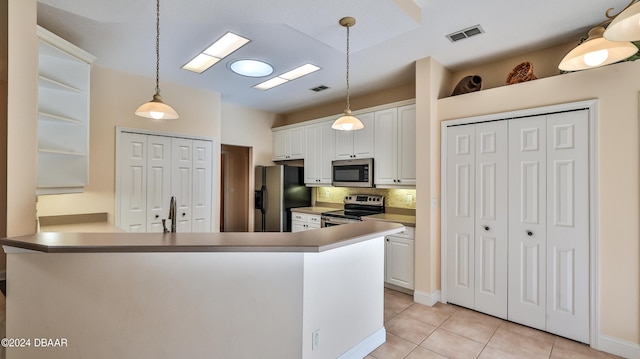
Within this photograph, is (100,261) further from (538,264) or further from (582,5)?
(582,5)

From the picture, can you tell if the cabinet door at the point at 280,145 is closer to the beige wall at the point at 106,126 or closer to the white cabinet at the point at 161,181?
the white cabinet at the point at 161,181

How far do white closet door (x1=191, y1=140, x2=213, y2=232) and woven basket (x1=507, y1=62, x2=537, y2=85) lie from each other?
4.08 metres

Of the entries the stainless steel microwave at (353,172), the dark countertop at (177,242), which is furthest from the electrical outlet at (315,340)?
the stainless steel microwave at (353,172)

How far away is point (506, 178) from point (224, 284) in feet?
9.25

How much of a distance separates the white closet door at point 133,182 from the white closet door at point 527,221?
443cm

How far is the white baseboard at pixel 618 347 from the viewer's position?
222cm

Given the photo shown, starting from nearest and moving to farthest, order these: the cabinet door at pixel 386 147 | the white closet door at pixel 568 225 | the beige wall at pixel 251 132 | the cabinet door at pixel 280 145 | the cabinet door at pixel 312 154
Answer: the white closet door at pixel 568 225, the cabinet door at pixel 386 147, the cabinet door at pixel 312 154, the beige wall at pixel 251 132, the cabinet door at pixel 280 145

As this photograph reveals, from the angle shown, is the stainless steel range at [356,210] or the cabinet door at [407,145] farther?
the stainless steel range at [356,210]

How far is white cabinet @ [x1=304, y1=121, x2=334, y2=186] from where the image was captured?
185 inches

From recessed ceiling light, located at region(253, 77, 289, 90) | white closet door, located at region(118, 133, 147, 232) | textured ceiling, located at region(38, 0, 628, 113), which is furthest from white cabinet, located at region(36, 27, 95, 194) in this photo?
recessed ceiling light, located at region(253, 77, 289, 90)

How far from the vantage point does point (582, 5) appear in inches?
86.8

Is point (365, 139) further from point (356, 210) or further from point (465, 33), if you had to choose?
point (465, 33)

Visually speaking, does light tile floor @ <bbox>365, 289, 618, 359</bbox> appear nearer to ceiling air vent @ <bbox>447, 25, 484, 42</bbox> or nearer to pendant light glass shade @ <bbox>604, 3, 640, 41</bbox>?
pendant light glass shade @ <bbox>604, 3, 640, 41</bbox>

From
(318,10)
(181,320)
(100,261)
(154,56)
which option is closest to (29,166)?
(100,261)
